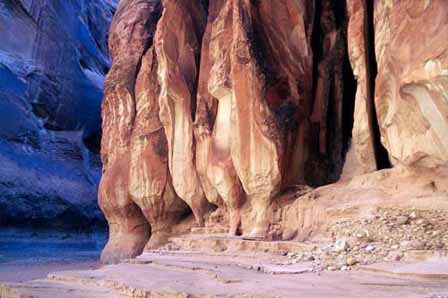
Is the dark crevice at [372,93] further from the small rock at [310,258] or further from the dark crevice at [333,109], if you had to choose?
the small rock at [310,258]

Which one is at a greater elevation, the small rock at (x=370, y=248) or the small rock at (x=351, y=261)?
the small rock at (x=370, y=248)

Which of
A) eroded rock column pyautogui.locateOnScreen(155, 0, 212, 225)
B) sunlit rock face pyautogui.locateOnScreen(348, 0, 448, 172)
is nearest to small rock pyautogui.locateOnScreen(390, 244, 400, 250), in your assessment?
sunlit rock face pyautogui.locateOnScreen(348, 0, 448, 172)

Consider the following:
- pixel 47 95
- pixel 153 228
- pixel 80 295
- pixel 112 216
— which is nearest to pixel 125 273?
pixel 80 295

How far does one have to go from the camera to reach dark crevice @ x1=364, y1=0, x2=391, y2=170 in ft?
31.2

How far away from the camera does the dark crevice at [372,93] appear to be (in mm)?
9500

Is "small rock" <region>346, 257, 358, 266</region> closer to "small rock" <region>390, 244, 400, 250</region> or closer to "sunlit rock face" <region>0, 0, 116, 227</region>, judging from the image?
"small rock" <region>390, 244, 400, 250</region>

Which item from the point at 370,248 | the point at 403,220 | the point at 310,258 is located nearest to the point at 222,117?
the point at 310,258

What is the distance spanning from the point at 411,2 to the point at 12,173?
1877cm

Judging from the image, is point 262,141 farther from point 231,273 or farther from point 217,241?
point 231,273

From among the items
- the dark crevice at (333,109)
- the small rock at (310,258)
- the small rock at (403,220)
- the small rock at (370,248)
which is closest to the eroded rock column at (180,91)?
the dark crevice at (333,109)

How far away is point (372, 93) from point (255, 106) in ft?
8.41

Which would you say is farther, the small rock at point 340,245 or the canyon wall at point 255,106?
the canyon wall at point 255,106

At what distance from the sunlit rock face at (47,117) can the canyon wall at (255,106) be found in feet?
21.7

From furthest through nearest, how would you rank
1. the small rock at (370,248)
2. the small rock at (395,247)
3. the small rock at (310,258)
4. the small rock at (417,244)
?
the small rock at (310,258)
the small rock at (370,248)
the small rock at (395,247)
the small rock at (417,244)
